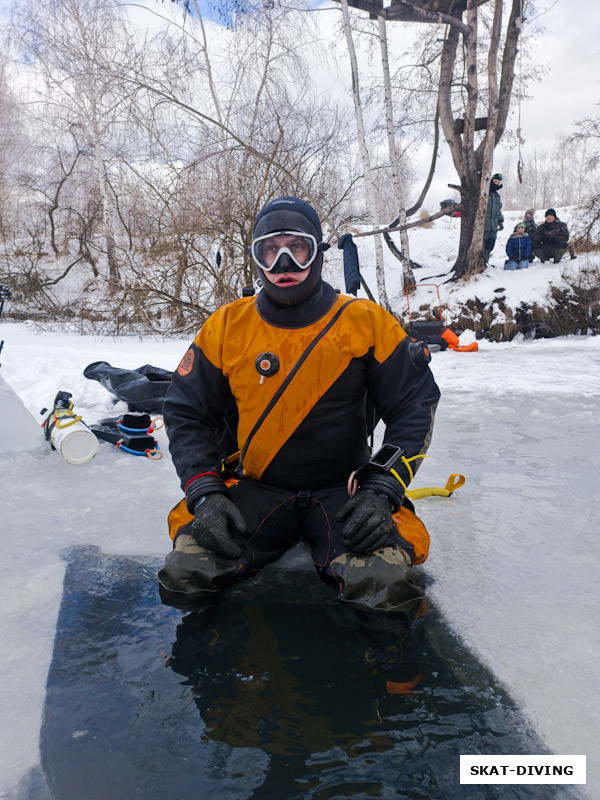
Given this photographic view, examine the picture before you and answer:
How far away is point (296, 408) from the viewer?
6.12ft

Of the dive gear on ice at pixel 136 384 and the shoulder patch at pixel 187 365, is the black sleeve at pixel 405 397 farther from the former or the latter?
the dive gear on ice at pixel 136 384

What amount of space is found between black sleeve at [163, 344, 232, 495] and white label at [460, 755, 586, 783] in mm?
1142

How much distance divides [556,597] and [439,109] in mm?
10817

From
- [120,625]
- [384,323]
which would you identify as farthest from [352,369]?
[120,625]

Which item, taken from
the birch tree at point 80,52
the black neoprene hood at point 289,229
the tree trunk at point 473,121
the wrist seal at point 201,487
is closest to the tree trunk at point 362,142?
the tree trunk at point 473,121

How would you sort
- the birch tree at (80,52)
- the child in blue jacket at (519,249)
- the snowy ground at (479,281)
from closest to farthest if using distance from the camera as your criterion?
1. the snowy ground at (479,281)
2. the child in blue jacket at (519,249)
3. the birch tree at (80,52)

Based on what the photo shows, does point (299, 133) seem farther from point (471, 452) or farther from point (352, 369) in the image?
point (352, 369)

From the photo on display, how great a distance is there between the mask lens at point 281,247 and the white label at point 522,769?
4.79 feet

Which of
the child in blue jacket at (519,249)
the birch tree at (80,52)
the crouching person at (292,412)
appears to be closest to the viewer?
the crouching person at (292,412)

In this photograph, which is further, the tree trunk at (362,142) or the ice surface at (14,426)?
the tree trunk at (362,142)

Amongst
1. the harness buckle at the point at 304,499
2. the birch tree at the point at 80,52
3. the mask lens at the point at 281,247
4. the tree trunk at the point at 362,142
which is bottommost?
the harness buckle at the point at 304,499

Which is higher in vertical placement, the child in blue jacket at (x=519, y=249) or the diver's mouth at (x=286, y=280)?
the child in blue jacket at (x=519, y=249)

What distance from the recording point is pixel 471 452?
10.7 ft

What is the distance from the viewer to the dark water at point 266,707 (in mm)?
1063
